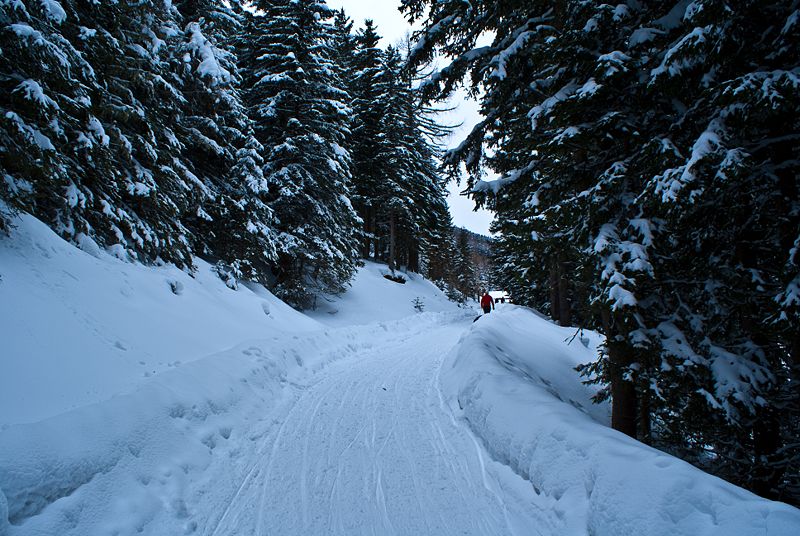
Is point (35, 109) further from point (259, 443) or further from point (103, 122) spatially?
point (259, 443)

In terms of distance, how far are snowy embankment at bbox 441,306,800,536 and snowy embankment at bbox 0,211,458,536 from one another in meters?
3.04

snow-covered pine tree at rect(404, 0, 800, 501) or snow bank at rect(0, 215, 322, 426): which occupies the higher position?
snow-covered pine tree at rect(404, 0, 800, 501)

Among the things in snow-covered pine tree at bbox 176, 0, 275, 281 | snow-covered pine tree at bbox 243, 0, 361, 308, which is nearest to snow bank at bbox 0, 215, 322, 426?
snow-covered pine tree at bbox 176, 0, 275, 281

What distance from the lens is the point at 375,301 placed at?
66.9 ft

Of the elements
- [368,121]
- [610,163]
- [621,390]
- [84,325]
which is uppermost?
[368,121]

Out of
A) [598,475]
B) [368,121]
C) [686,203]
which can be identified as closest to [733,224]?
[686,203]

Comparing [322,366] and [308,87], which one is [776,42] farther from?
[308,87]

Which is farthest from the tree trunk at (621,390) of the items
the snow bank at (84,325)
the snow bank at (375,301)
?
the snow bank at (375,301)

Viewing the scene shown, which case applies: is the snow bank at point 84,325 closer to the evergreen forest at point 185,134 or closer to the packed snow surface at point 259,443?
the packed snow surface at point 259,443

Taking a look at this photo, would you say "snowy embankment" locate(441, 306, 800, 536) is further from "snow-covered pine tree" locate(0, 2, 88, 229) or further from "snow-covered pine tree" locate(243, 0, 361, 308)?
"snow-covered pine tree" locate(243, 0, 361, 308)

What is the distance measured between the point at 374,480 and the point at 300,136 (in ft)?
46.9

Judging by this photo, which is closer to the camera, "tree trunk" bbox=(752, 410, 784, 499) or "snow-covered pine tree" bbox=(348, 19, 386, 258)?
"tree trunk" bbox=(752, 410, 784, 499)

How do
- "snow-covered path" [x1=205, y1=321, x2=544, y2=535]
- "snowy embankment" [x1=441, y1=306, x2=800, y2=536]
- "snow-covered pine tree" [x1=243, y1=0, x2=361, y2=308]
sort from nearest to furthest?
1. "snowy embankment" [x1=441, y1=306, x2=800, y2=536]
2. "snow-covered path" [x1=205, y1=321, x2=544, y2=535]
3. "snow-covered pine tree" [x1=243, y1=0, x2=361, y2=308]

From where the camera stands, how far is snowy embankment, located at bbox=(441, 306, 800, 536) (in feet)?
6.82
